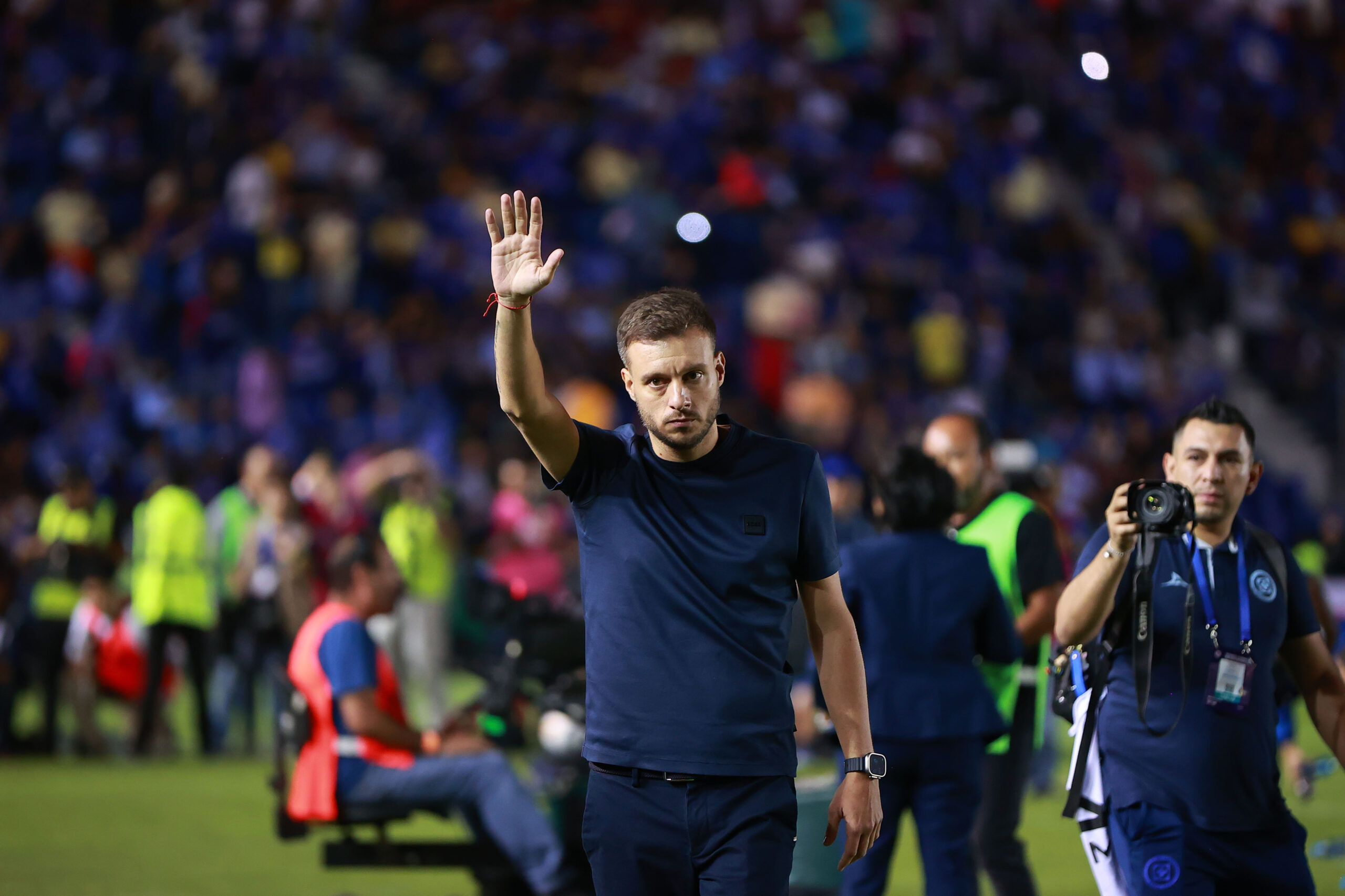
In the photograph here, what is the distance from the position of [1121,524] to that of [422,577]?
9.84 metres

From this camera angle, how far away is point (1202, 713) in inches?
167

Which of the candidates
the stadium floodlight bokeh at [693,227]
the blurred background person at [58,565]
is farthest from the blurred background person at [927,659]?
the stadium floodlight bokeh at [693,227]

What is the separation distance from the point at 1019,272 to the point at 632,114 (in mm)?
5666

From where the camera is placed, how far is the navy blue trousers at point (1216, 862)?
13.6 ft

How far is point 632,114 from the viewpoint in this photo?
867 inches

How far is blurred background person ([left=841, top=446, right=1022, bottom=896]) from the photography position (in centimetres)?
516

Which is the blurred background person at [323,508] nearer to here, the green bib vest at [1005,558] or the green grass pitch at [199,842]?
the green grass pitch at [199,842]

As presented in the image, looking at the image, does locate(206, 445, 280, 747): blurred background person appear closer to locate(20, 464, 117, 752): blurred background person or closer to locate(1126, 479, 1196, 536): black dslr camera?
locate(20, 464, 117, 752): blurred background person

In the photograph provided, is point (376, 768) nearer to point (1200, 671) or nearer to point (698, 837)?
point (698, 837)

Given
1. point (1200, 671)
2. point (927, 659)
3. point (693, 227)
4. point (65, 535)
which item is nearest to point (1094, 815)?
point (1200, 671)

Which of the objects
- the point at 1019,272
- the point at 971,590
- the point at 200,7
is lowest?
the point at 971,590

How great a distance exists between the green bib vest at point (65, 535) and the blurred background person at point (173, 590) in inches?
17.2

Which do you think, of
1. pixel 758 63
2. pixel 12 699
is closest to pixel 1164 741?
pixel 12 699

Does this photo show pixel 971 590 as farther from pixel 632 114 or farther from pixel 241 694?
pixel 632 114
